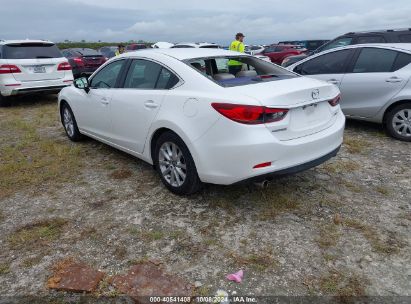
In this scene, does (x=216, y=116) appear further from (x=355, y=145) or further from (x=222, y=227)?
(x=355, y=145)

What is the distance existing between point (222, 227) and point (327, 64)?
4494mm

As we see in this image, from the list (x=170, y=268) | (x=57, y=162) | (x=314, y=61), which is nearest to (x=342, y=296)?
(x=170, y=268)

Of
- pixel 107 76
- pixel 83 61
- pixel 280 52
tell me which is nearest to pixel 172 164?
pixel 107 76

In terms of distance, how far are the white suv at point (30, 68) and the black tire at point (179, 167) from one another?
656cm

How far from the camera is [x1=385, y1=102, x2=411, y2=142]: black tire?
552 centimetres

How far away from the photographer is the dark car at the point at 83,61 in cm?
1441

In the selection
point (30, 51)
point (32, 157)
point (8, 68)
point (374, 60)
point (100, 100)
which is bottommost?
point (32, 157)

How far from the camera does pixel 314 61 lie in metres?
6.78

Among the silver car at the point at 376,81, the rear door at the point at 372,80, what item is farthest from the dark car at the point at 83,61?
the rear door at the point at 372,80

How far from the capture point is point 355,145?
556 centimetres

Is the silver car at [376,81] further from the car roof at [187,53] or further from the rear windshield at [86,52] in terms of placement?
the rear windshield at [86,52]

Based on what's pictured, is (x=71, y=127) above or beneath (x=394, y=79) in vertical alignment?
beneath

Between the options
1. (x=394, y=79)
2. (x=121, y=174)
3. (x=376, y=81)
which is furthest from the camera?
(x=376, y=81)

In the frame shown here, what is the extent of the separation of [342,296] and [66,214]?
266cm
